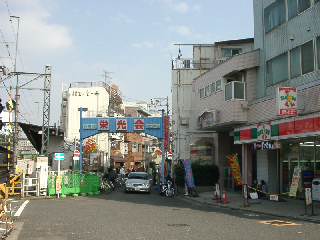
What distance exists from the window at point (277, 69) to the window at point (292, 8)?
2.03 meters

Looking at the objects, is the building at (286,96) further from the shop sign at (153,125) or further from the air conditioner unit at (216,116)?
the shop sign at (153,125)

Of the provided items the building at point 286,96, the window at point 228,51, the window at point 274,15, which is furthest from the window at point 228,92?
the window at point 228,51

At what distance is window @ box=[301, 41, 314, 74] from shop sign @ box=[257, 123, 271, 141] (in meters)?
3.83

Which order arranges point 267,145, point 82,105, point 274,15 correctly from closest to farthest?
1. point 267,145
2. point 274,15
3. point 82,105

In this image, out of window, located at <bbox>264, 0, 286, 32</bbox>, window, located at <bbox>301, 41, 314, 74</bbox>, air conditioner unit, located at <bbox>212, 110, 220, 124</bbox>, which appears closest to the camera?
window, located at <bbox>301, 41, 314, 74</bbox>

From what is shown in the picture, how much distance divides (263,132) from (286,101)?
13.9 feet

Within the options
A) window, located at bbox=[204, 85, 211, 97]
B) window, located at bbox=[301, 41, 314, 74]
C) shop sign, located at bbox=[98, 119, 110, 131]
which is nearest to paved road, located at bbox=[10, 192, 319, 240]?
window, located at bbox=[301, 41, 314, 74]

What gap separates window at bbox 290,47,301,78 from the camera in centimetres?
2358

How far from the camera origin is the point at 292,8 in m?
24.6

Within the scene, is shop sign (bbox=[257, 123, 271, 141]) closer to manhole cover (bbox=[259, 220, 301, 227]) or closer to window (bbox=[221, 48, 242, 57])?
manhole cover (bbox=[259, 220, 301, 227])

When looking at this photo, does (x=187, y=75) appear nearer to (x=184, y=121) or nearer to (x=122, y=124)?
(x=184, y=121)

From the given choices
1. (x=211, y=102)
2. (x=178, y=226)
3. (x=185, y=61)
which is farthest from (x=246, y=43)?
(x=178, y=226)

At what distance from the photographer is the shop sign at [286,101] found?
21.9 m

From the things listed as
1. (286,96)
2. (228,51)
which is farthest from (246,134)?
(228,51)
